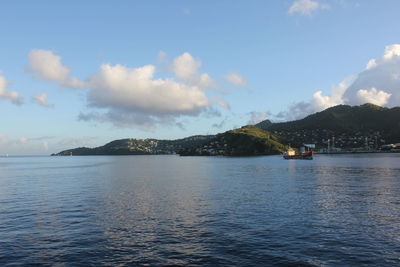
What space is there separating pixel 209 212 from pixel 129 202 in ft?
60.5

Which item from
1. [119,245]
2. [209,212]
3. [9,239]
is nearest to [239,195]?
[209,212]

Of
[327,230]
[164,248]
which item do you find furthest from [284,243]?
[164,248]

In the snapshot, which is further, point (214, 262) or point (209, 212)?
point (209, 212)

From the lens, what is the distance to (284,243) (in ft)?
103

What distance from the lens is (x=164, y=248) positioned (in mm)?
Result: 30562

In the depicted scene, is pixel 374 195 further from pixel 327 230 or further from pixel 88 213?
pixel 88 213

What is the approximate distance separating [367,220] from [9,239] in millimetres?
44473

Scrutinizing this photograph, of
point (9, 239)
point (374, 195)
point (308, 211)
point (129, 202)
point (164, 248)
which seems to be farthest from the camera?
point (374, 195)

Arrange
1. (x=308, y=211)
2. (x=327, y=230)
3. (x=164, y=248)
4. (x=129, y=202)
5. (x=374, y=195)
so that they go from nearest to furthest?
(x=164, y=248) < (x=327, y=230) < (x=308, y=211) < (x=129, y=202) < (x=374, y=195)

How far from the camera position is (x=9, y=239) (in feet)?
112

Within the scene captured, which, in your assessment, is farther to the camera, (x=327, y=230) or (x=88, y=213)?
(x=88, y=213)

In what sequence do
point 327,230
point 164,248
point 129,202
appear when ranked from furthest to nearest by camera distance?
point 129,202 < point 327,230 < point 164,248

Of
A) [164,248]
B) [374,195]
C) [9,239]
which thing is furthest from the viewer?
[374,195]

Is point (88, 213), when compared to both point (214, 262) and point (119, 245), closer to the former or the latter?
point (119, 245)
